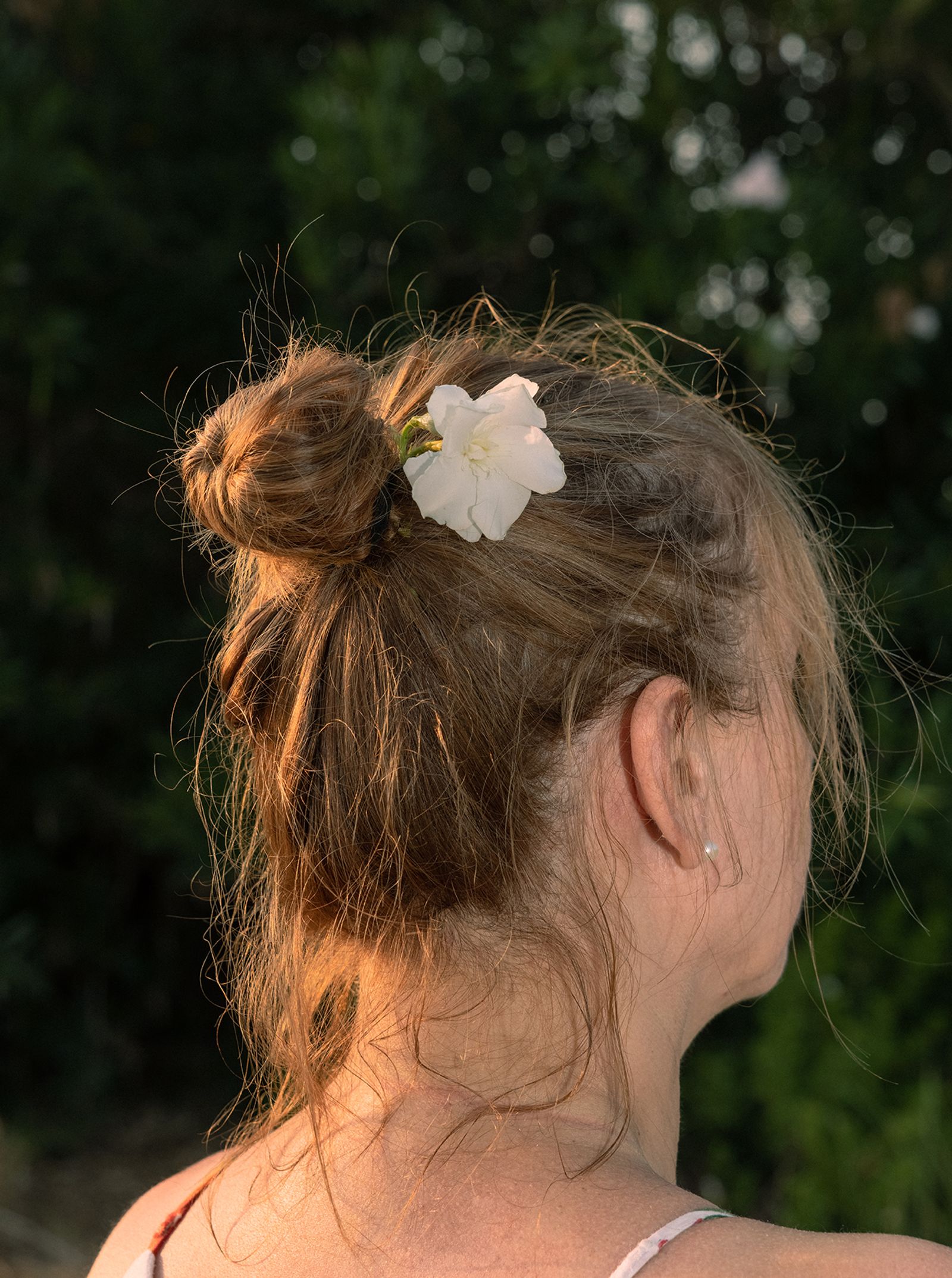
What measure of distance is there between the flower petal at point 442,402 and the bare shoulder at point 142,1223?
754 millimetres

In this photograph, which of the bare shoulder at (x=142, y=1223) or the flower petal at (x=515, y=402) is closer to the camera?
the flower petal at (x=515, y=402)

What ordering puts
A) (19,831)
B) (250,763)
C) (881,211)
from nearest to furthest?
(250,763), (881,211), (19,831)

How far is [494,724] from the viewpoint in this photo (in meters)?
1.02

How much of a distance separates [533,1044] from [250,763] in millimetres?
417

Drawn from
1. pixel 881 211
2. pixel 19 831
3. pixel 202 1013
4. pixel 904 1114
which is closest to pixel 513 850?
pixel 904 1114

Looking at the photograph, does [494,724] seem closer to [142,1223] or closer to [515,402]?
[515,402]

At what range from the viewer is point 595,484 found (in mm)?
1104

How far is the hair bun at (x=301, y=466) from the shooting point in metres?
1.00

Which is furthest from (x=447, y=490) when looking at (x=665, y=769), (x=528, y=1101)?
(x=528, y=1101)

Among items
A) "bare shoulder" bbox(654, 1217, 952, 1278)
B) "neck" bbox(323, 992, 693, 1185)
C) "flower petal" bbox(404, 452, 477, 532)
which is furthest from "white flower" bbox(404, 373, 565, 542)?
"bare shoulder" bbox(654, 1217, 952, 1278)

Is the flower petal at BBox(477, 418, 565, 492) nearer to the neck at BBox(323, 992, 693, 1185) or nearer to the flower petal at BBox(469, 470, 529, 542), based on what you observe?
the flower petal at BBox(469, 470, 529, 542)

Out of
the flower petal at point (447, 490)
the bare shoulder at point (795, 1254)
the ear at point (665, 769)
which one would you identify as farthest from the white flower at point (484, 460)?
the bare shoulder at point (795, 1254)

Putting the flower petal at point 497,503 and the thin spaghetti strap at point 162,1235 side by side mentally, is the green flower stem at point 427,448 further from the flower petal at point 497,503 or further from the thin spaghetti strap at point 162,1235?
the thin spaghetti strap at point 162,1235

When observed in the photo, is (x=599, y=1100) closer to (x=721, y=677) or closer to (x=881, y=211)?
(x=721, y=677)
